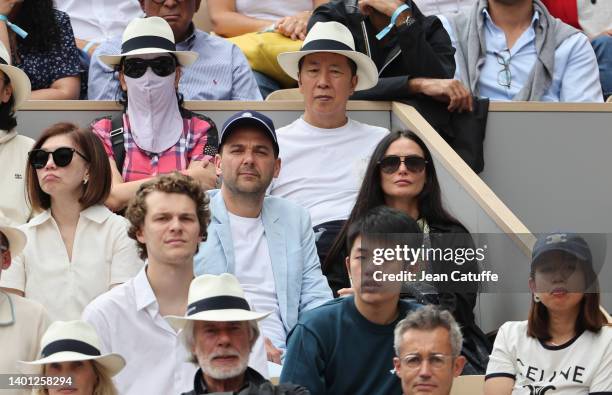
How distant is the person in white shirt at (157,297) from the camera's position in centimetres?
643

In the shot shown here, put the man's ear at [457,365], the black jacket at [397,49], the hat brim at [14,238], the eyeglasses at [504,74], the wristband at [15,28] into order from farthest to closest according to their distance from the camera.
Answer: the eyeglasses at [504,74]
the black jacket at [397,49]
the wristband at [15,28]
the hat brim at [14,238]
the man's ear at [457,365]

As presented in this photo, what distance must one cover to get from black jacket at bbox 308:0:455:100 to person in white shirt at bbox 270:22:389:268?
0.44m

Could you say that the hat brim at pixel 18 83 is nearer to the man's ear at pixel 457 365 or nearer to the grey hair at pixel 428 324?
the grey hair at pixel 428 324

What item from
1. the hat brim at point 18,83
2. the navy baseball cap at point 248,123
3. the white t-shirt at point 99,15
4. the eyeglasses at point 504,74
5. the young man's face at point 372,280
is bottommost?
the young man's face at point 372,280

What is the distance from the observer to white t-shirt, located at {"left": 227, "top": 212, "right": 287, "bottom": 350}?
7332 mm

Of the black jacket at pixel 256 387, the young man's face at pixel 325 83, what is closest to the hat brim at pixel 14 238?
the black jacket at pixel 256 387

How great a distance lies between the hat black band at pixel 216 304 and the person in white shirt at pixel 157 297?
1.01ft

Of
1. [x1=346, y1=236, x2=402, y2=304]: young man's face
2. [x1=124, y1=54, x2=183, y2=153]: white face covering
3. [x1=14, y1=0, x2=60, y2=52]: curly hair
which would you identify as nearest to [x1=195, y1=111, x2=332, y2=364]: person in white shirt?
[x1=124, y1=54, x2=183, y2=153]: white face covering

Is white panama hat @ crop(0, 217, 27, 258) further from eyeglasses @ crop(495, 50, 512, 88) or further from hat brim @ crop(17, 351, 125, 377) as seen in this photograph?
eyeglasses @ crop(495, 50, 512, 88)

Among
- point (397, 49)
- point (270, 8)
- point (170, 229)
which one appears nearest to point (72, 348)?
point (170, 229)

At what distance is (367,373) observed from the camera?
246 inches

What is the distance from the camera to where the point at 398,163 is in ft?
25.7

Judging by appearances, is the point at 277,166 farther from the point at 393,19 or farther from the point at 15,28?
the point at 15,28

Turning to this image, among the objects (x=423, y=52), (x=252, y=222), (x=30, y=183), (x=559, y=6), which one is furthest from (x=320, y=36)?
(x=559, y=6)
